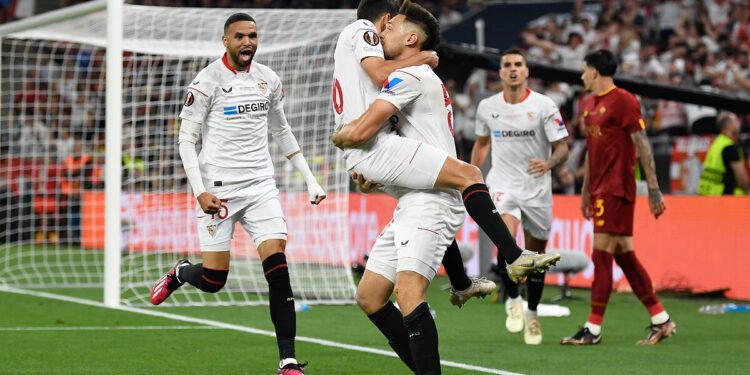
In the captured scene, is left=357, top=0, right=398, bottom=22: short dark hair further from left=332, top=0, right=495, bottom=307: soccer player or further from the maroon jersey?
the maroon jersey

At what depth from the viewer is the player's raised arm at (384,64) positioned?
5297 millimetres

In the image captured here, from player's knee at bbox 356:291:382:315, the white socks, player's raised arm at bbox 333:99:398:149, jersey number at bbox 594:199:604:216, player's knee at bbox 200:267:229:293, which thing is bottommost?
the white socks

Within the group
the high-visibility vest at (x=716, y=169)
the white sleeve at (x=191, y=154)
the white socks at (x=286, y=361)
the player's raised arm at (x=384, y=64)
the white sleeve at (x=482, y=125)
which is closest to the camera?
the player's raised arm at (x=384, y=64)

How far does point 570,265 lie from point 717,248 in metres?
1.69

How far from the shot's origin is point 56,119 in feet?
70.2

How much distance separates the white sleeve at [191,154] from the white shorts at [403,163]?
2.09 m

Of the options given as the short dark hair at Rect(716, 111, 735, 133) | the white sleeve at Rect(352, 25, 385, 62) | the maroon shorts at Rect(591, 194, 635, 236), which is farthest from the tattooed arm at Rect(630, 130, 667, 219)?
the short dark hair at Rect(716, 111, 735, 133)

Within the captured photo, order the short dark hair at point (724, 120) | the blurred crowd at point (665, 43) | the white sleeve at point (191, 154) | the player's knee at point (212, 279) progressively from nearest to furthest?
the white sleeve at point (191, 154) < the player's knee at point (212, 279) < the short dark hair at point (724, 120) < the blurred crowd at point (665, 43)

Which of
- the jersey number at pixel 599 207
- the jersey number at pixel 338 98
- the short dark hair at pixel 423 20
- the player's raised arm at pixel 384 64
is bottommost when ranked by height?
the jersey number at pixel 599 207

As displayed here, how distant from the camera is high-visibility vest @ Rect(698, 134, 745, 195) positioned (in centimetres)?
1348

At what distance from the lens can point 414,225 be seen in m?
5.18

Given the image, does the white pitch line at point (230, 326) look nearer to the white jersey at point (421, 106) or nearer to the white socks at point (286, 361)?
the white socks at point (286, 361)

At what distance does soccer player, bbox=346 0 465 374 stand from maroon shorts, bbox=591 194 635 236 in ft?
11.5

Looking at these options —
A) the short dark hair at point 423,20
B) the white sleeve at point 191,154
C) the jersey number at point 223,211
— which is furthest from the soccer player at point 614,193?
the short dark hair at point 423,20
